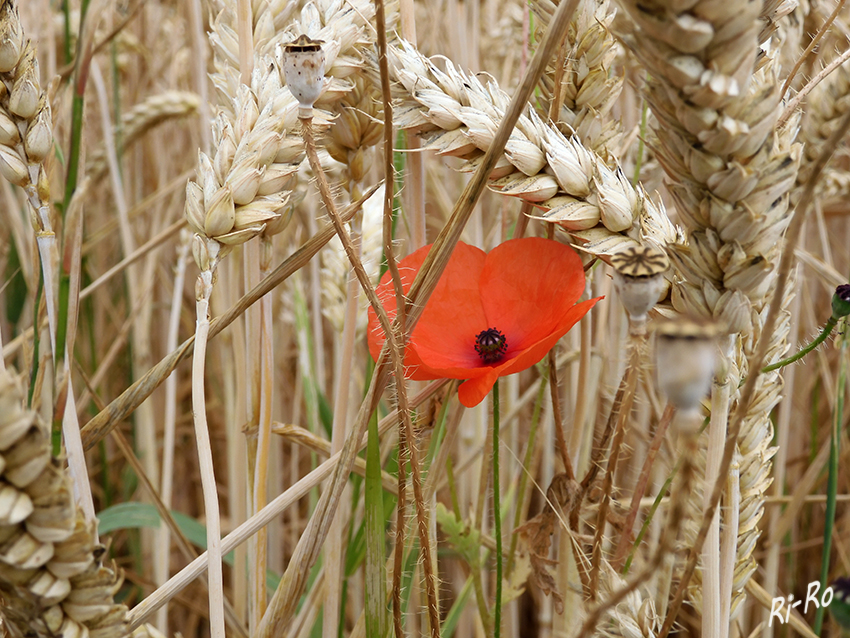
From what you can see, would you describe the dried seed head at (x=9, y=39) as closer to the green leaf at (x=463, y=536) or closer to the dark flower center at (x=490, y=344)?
the dark flower center at (x=490, y=344)

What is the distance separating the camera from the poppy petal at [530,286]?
0.43 m

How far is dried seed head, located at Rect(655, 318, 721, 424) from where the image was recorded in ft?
0.65

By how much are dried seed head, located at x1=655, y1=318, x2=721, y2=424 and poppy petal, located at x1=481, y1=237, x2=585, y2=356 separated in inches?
7.9

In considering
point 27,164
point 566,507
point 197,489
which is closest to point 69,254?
point 27,164

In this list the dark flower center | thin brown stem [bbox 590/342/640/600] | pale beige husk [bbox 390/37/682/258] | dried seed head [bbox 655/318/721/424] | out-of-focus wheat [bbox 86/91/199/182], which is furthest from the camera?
out-of-focus wheat [bbox 86/91/199/182]

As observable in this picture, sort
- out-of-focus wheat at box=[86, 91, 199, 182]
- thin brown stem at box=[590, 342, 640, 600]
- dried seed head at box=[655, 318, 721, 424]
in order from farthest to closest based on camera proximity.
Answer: out-of-focus wheat at box=[86, 91, 199, 182]
thin brown stem at box=[590, 342, 640, 600]
dried seed head at box=[655, 318, 721, 424]

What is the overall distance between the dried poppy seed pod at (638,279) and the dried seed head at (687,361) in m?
0.06

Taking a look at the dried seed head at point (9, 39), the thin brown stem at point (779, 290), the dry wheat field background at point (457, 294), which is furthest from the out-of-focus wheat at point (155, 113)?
the thin brown stem at point (779, 290)

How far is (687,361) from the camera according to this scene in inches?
7.9

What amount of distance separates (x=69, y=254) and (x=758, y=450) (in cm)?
47

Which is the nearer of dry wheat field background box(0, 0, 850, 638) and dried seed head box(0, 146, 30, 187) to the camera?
dry wheat field background box(0, 0, 850, 638)

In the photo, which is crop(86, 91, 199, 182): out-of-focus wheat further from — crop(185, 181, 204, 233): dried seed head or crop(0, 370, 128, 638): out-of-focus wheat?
crop(0, 370, 128, 638): out-of-focus wheat

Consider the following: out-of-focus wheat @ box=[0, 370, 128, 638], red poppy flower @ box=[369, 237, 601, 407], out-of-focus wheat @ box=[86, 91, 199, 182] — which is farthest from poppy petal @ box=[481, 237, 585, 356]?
out-of-focus wheat @ box=[86, 91, 199, 182]

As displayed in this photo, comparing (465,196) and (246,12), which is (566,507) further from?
(246,12)
